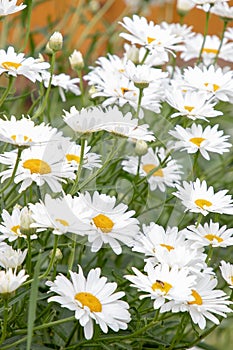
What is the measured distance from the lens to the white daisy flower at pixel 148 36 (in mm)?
788

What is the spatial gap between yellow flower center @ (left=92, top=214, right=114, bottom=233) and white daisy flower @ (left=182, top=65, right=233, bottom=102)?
0.68 ft

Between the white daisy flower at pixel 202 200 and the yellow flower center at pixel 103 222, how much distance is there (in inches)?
2.8

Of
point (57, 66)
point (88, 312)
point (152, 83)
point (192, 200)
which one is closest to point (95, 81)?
point (152, 83)

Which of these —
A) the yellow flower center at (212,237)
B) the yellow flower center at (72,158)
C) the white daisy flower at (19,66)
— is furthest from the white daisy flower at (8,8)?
the yellow flower center at (212,237)

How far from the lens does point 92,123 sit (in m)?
0.60

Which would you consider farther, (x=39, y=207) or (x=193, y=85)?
(x=193, y=85)

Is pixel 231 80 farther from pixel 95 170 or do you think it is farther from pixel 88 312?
pixel 88 312

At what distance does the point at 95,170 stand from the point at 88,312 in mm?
160

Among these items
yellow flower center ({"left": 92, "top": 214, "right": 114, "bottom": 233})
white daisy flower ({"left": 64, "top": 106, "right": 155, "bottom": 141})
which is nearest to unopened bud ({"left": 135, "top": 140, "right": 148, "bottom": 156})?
white daisy flower ({"left": 64, "top": 106, "right": 155, "bottom": 141})

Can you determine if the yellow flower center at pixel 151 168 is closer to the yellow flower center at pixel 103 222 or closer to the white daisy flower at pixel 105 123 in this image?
the white daisy flower at pixel 105 123

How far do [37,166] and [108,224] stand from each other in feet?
0.24

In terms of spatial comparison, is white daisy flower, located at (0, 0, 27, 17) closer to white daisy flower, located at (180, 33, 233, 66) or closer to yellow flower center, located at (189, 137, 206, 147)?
yellow flower center, located at (189, 137, 206, 147)

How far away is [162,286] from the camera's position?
0.53 m

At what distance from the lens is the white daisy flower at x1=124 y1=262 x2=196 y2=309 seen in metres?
0.52
